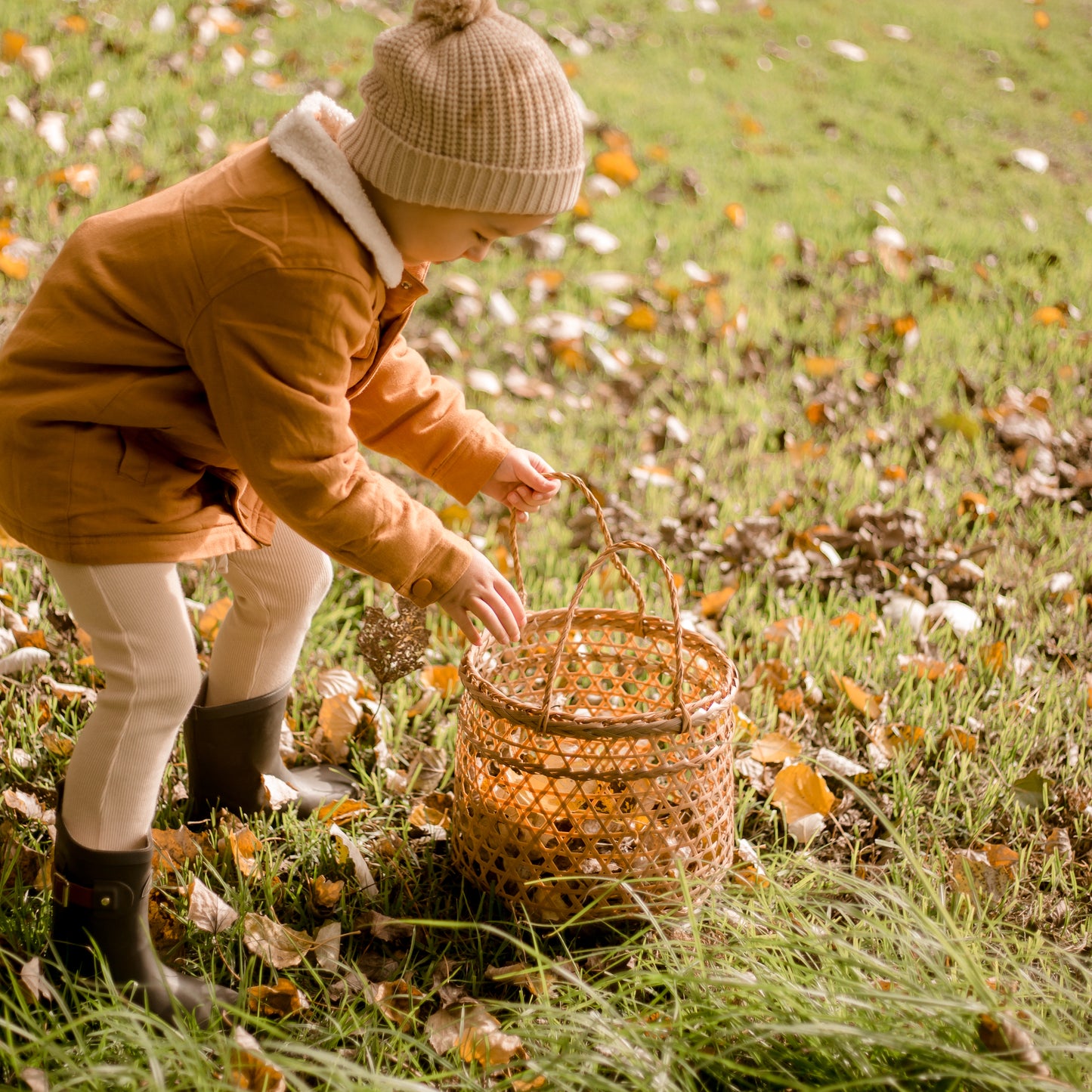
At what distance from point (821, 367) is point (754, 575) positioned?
3.81 ft

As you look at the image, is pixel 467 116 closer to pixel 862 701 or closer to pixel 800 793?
pixel 800 793

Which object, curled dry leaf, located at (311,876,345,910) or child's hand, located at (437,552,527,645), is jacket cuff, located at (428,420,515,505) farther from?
curled dry leaf, located at (311,876,345,910)

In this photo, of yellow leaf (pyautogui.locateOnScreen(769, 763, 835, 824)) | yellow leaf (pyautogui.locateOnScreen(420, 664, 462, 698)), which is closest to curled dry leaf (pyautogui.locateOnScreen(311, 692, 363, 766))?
yellow leaf (pyautogui.locateOnScreen(420, 664, 462, 698))

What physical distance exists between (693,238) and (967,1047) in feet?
11.8

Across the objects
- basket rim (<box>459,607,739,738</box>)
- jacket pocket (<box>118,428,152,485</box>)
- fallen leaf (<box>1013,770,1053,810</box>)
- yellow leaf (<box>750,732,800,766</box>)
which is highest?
jacket pocket (<box>118,428,152,485</box>)

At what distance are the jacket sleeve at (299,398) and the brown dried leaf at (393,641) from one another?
49 centimetres

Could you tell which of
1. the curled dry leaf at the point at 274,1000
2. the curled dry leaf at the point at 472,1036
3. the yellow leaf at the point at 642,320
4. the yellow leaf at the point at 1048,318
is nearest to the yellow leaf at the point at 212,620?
the curled dry leaf at the point at 274,1000

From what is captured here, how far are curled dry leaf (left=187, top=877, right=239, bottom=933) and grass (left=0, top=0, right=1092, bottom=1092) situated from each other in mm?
30

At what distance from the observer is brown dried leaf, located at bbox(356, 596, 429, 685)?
195 cm

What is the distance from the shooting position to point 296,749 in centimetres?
208

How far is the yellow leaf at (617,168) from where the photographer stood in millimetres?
4656

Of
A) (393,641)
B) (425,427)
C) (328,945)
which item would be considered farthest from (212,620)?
(328,945)

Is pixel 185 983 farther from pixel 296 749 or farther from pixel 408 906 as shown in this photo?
pixel 296 749

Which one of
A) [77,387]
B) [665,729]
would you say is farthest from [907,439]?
[77,387]
